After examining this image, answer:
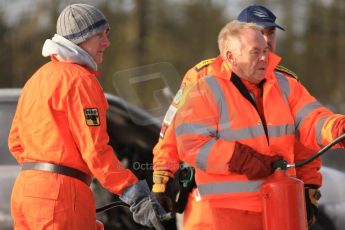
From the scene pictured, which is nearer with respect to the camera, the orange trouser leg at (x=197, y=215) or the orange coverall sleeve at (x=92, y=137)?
the orange coverall sleeve at (x=92, y=137)

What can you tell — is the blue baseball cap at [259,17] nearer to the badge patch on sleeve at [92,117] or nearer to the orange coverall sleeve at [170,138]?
the orange coverall sleeve at [170,138]

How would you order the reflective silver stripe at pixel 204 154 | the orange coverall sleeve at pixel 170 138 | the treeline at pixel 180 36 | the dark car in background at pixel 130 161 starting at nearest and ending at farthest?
the reflective silver stripe at pixel 204 154
the orange coverall sleeve at pixel 170 138
the dark car in background at pixel 130 161
the treeline at pixel 180 36

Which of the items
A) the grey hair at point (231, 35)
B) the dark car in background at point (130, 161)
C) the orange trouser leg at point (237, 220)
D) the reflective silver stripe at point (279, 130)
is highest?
the grey hair at point (231, 35)

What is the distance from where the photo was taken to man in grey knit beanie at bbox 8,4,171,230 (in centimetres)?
348

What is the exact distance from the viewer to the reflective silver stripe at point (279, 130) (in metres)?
3.72

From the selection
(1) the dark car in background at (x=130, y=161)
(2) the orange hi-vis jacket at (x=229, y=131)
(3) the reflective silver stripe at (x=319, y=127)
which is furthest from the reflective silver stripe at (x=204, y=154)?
(1) the dark car in background at (x=130, y=161)

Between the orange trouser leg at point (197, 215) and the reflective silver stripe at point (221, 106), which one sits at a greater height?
the reflective silver stripe at point (221, 106)

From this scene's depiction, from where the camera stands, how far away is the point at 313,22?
2388 centimetres

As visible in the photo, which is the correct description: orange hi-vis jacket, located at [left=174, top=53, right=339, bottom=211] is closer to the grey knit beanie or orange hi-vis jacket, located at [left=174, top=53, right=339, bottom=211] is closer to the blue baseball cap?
the grey knit beanie

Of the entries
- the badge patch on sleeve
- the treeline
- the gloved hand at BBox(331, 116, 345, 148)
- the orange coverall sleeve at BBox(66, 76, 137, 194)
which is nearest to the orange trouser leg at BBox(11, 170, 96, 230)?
the orange coverall sleeve at BBox(66, 76, 137, 194)

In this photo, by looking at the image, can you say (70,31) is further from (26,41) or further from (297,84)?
(26,41)

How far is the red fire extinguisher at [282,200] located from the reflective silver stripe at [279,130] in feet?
0.56

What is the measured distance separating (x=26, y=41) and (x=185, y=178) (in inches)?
639

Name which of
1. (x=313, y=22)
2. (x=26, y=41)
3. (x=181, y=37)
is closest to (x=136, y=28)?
(x=181, y=37)
